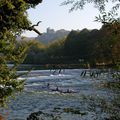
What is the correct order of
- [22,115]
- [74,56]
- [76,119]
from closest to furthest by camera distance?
[76,119] → [22,115] → [74,56]

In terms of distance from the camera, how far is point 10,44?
1666 cm

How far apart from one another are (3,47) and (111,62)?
6749mm

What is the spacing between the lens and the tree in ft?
54.2

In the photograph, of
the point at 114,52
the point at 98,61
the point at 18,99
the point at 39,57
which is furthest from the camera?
the point at 39,57

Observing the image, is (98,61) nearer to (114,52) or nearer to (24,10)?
(114,52)

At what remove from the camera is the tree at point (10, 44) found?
16.5 meters

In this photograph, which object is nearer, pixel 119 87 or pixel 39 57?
pixel 119 87

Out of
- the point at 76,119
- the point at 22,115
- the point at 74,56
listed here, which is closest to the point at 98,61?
the point at 76,119

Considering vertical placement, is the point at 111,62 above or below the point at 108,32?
below

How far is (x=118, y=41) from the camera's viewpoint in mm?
9961

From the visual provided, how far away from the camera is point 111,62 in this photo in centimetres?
1084

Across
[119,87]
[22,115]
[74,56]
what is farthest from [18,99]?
[74,56]

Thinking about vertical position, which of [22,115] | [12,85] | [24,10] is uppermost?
[24,10]

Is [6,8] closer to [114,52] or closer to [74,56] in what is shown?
[114,52]
